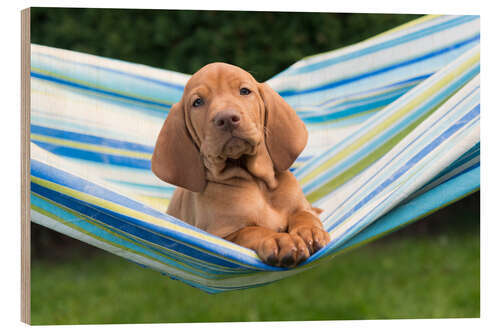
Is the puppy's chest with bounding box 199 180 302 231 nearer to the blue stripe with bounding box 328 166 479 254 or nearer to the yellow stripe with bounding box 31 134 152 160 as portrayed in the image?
the blue stripe with bounding box 328 166 479 254

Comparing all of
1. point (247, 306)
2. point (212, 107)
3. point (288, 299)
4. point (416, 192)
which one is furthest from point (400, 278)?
point (212, 107)

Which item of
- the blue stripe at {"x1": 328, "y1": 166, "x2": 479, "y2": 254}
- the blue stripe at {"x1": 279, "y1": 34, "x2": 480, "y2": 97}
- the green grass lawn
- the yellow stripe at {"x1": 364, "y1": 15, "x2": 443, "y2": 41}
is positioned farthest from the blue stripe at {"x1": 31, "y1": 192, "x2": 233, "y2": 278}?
the yellow stripe at {"x1": 364, "y1": 15, "x2": 443, "y2": 41}

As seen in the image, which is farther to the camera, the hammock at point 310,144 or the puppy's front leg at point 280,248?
the hammock at point 310,144

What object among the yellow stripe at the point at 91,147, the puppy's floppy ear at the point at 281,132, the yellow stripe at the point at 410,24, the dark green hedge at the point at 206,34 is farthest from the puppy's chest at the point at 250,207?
the yellow stripe at the point at 410,24

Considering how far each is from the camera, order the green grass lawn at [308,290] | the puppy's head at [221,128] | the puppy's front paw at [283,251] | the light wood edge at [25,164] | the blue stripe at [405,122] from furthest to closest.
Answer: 1. the green grass lawn at [308,290]
2. the blue stripe at [405,122]
3. the light wood edge at [25,164]
4. the puppy's head at [221,128]
5. the puppy's front paw at [283,251]

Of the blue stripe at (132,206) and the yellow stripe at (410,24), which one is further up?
the yellow stripe at (410,24)

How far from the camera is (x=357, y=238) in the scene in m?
2.13

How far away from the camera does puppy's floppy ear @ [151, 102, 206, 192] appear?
2.28 m

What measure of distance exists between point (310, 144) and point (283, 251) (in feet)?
3.20

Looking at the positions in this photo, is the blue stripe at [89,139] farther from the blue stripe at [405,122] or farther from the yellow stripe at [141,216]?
the blue stripe at [405,122]

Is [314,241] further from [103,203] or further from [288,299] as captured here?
[288,299]

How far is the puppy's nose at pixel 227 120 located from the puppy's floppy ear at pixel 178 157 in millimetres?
221

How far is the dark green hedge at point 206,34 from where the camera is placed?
2.84m

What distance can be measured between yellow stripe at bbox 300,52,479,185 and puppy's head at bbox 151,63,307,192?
447mm
